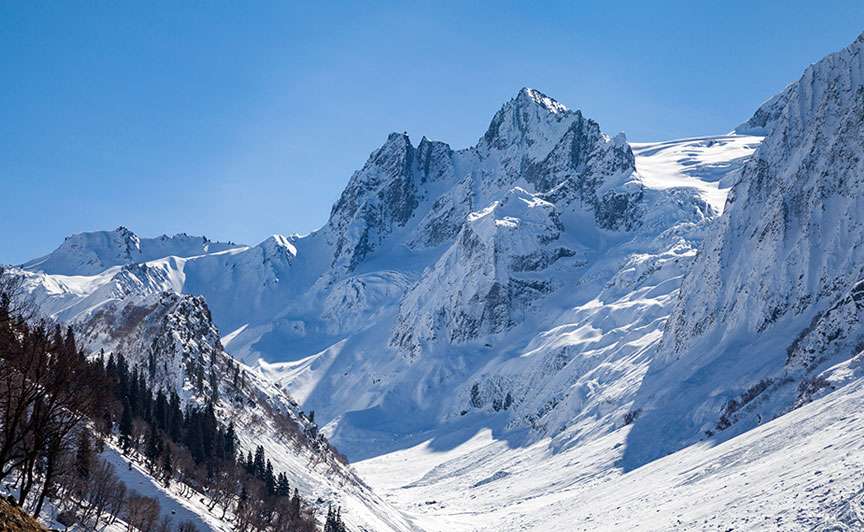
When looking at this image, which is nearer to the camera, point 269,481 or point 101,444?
point 101,444

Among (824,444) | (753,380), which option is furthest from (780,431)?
(753,380)

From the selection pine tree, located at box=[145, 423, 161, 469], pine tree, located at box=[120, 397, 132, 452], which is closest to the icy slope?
pine tree, located at box=[145, 423, 161, 469]

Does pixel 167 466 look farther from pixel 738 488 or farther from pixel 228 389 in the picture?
pixel 228 389

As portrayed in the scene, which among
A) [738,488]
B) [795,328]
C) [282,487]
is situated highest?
[795,328]

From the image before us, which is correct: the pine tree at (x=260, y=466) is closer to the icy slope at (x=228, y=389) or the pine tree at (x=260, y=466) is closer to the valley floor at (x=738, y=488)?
the icy slope at (x=228, y=389)

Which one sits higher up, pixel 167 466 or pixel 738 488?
pixel 738 488

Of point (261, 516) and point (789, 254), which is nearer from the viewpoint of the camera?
point (261, 516)

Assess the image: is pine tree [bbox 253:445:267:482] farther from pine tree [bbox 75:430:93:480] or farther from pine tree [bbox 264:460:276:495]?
pine tree [bbox 75:430:93:480]

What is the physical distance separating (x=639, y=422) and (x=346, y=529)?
86177mm

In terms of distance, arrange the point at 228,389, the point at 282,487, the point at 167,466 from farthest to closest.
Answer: the point at 228,389, the point at 282,487, the point at 167,466

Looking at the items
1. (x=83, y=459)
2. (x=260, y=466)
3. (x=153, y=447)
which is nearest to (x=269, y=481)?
(x=260, y=466)

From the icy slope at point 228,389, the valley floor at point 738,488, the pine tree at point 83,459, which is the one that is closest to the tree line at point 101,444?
the pine tree at point 83,459

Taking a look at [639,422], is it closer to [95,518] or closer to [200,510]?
[200,510]

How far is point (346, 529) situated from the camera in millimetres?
130125
